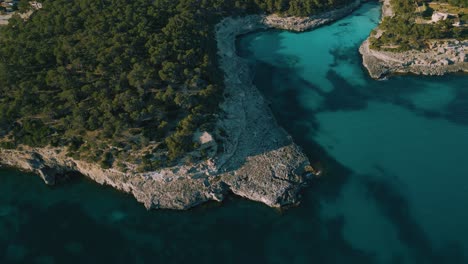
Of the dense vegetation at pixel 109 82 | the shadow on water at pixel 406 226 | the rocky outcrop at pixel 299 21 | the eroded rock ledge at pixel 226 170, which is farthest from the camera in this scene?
the rocky outcrop at pixel 299 21

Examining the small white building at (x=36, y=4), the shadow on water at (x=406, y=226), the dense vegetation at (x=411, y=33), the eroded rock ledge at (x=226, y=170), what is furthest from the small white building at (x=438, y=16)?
the small white building at (x=36, y=4)

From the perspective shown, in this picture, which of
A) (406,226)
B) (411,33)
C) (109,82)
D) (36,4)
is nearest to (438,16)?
(411,33)

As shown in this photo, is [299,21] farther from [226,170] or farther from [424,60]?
[226,170]

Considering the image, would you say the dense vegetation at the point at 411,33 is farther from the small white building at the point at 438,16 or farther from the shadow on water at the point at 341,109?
the shadow on water at the point at 341,109

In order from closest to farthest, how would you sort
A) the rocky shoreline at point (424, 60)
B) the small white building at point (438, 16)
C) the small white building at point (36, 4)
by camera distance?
the rocky shoreline at point (424, 60) < the small white building at point (438, 16) < the small white building at point (36, 4)

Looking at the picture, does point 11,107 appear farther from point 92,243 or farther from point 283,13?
point 283,13

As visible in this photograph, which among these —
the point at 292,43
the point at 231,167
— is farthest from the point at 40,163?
the point at 292,43
